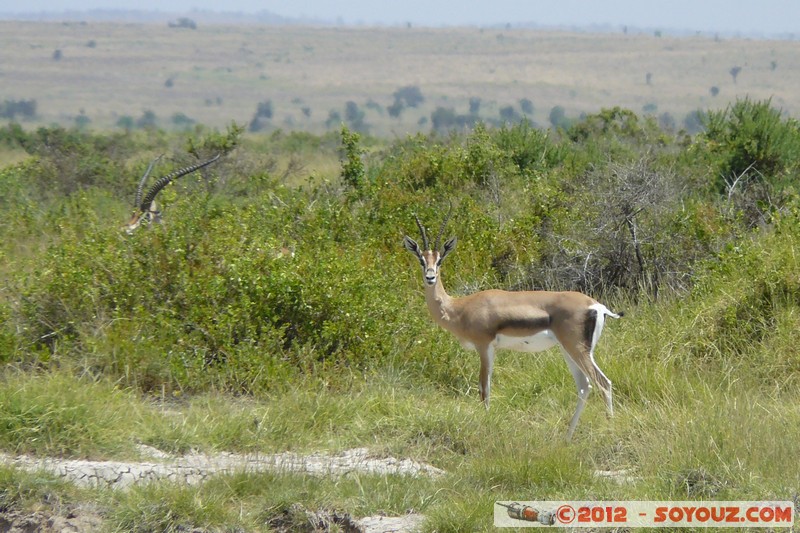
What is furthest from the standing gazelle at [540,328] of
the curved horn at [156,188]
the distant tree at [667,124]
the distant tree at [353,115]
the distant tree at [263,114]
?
the distant tree at [263,114]

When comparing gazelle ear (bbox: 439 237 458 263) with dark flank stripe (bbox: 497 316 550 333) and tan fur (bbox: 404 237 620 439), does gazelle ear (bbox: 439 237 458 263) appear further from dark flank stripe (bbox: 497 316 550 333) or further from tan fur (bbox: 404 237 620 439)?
dark flank stripe (bbox: 497 316 550 333)

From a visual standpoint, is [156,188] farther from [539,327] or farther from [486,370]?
[539,327]

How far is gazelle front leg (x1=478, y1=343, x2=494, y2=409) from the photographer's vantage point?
6.62 meters

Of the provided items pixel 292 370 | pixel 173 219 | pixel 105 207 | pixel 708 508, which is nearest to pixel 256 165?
pixel 105 207

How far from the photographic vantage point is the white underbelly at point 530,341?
257 inches

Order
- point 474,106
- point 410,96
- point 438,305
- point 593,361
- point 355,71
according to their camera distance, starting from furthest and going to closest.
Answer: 1. point 355,71
2. point 410,96
3. point 474,106
4. point 438,305
5. point 593,361

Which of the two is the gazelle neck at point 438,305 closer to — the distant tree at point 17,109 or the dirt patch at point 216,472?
the dirt patch at point 216,472

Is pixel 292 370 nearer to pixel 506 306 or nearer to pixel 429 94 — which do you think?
pixel 506 306

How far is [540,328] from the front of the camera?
653 centimetres

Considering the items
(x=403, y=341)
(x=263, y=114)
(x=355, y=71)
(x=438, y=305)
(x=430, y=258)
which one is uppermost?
(x=430, y=258)

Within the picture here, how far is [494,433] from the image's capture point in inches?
239
